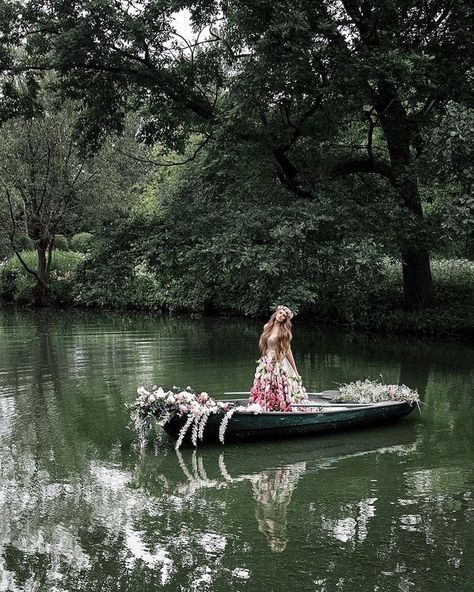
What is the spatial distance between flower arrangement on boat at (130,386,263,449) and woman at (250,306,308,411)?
0.73 meters

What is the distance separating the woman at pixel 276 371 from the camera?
9.73 meters

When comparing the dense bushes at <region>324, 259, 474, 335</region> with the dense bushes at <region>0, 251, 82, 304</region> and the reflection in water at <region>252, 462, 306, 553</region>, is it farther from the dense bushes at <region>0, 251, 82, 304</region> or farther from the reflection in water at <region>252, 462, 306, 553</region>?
the dense bushes at <region>0, 251, 82, 304</region>

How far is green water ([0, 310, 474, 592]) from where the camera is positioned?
226 inches

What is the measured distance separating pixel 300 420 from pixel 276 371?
70 cm

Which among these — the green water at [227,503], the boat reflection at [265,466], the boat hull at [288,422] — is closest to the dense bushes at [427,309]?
Result: the green water at [227,503]

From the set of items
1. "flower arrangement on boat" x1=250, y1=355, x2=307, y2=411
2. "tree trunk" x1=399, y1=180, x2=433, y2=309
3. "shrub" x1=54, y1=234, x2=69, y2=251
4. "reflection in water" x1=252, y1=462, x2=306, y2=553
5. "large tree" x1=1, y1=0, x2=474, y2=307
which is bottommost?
"reflection in water" x1=252, y1=462, x2=306, y2=553

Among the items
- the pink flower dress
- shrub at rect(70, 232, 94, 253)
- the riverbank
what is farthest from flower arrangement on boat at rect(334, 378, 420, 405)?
shrub at rect(70, 232, 94, 253)

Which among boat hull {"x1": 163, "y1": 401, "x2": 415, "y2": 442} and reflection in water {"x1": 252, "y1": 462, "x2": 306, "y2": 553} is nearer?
reflection in water {"x1": 252, "y1": 462, "x2": 306, "y2": 553}

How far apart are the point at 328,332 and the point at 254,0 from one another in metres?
10.9

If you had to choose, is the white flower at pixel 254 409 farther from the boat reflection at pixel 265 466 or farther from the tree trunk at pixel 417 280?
the tree trunk at pixel 417 280

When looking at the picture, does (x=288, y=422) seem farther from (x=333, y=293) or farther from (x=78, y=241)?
(x=78, y=241)

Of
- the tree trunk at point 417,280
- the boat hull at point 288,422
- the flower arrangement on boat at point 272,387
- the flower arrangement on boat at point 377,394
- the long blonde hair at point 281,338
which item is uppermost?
the tree trunk at point 417,280

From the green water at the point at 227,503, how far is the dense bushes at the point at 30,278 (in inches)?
853

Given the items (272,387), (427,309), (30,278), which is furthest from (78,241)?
(272,387)
